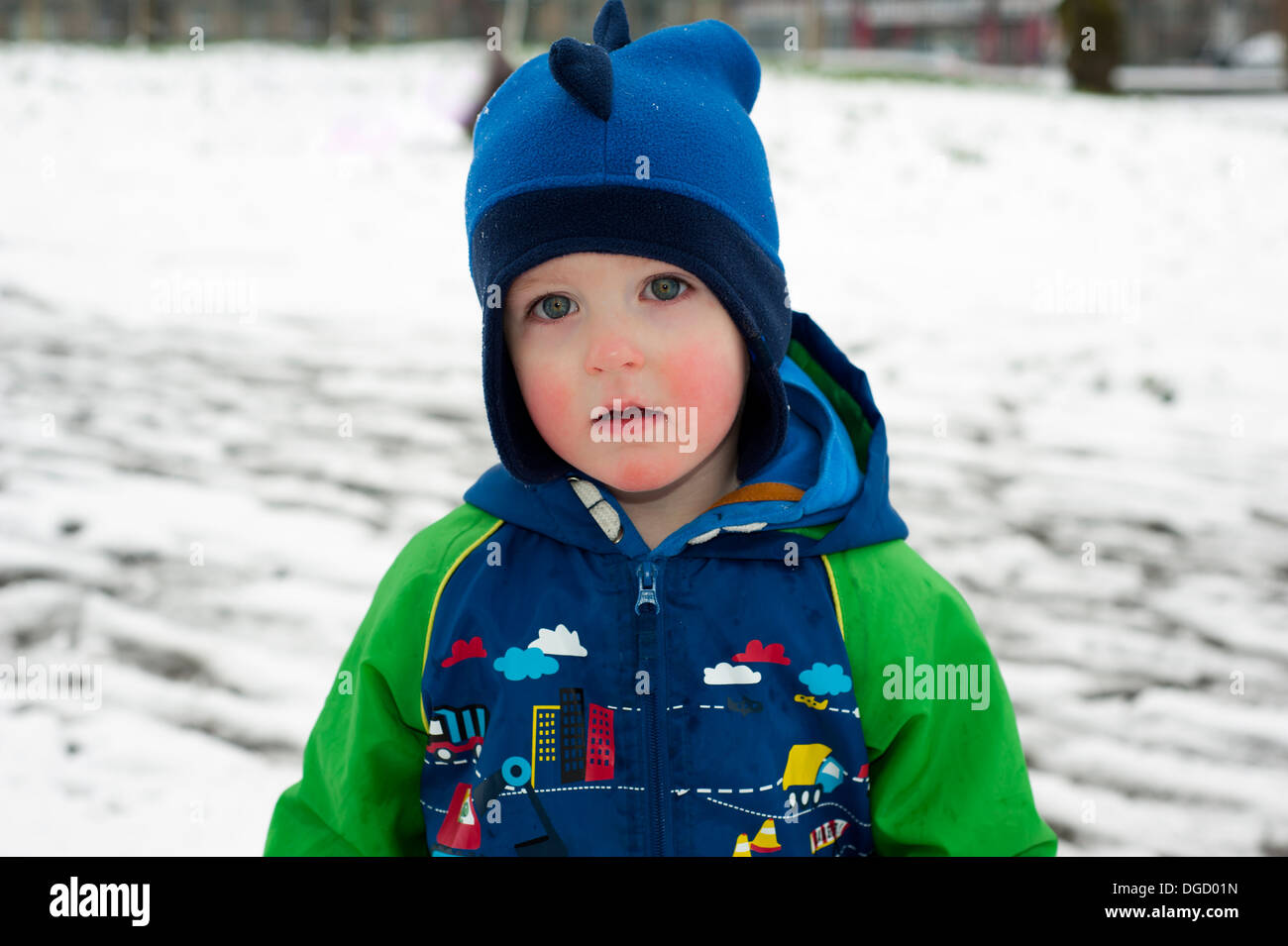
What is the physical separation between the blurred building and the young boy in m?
25.8

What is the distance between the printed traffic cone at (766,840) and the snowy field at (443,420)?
1172mm

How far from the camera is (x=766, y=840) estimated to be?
1501 mm

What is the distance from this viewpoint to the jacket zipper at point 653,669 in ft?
4.91

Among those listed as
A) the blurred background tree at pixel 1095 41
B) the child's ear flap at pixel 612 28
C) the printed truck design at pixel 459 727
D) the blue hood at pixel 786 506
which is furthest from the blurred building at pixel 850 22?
the printed truck design at pixel 459 727

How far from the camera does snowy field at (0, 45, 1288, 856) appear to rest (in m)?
2.67

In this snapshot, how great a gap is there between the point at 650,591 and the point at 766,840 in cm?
36

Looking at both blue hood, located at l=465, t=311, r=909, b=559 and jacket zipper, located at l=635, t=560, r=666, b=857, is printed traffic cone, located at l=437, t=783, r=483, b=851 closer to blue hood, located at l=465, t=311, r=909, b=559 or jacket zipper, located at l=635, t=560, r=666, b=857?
jacket zipper, located at l=635, t=560, r=666, b=857

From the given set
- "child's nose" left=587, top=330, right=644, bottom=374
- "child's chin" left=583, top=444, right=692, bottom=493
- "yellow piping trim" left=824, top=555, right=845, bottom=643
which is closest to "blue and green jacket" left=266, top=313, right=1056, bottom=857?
"yellow piping trim" left=824, top=555, right=845, bottom=643

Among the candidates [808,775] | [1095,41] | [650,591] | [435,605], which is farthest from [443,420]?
[1095,41]

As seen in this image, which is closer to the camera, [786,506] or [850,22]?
[786,506]

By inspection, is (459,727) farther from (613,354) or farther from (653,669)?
(613,354)

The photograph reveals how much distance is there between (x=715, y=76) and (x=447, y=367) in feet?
14.2

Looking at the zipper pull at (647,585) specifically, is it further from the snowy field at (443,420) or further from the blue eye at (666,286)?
the snowy field at (443,420)
